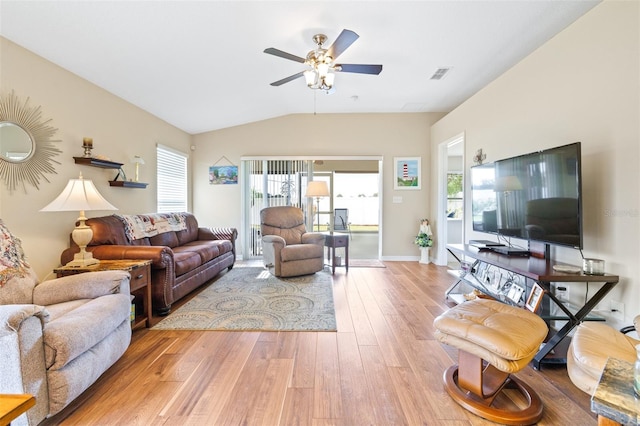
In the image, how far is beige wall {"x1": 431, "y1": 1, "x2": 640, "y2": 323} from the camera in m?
1.92

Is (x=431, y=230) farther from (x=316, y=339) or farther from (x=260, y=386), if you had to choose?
(x=260, y=386)

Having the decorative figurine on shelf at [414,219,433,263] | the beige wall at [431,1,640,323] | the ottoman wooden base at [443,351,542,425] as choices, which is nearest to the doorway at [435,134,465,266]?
the decorative figurine on shelf at [414,219,433,263]

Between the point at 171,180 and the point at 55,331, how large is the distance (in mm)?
3899

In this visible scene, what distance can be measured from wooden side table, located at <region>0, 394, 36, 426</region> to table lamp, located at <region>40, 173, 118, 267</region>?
5.35 feet

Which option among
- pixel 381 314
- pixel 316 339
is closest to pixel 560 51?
pixel 381 314

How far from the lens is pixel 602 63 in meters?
Result: 2.11

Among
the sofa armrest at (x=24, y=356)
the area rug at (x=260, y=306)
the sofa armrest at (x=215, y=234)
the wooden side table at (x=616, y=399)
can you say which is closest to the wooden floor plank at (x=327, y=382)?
the area rug at (x=260, y=306)

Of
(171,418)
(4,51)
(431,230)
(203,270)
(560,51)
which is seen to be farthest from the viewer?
(431,230)

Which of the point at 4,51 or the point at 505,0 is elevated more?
the point at 505,0

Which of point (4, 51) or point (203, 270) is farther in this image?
point (203, 270)

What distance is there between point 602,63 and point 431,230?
11.4 ft

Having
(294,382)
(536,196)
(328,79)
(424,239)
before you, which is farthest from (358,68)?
(424,239)

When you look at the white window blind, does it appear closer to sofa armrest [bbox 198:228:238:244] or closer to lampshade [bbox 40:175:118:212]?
sofa armrest [bbox 198:228:238:244]

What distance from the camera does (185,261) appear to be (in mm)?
3105
